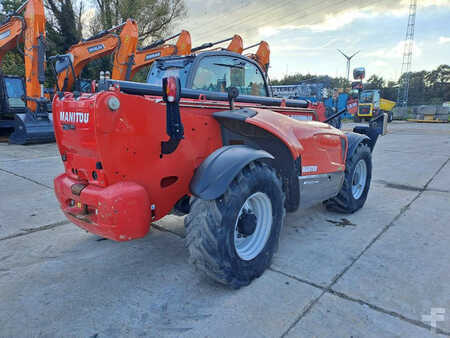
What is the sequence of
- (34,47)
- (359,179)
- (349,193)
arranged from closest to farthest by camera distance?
(349,193), (359,179), (34,47)

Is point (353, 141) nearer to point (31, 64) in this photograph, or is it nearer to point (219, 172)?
point (219, 172)

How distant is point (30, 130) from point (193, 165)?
9.74 m

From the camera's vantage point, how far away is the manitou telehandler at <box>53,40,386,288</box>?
88.9 inches

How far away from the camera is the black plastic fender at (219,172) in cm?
229

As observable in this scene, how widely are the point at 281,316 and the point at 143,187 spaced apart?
4.45 ft

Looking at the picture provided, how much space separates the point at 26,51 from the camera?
10.3 meters

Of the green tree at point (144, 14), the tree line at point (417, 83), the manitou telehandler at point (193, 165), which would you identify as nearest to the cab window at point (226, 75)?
the manitou telehandler at point (193, 165)

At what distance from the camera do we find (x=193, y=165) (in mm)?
2781

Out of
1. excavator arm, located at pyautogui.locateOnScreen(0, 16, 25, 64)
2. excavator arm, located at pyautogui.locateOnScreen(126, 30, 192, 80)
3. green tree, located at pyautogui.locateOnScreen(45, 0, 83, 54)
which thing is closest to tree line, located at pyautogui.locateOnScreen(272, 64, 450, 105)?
green tree, located at pyautogui.locateOnScreen(45, 0, 83, 54)

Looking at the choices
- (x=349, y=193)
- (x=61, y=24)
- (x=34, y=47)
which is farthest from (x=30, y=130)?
(x=61, y=24)

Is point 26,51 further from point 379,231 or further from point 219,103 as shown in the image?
point 379,231

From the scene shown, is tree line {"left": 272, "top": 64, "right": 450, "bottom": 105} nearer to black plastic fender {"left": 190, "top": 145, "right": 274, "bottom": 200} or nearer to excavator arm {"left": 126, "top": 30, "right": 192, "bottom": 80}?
excavator arm {"left": 126, "top": 30, "right": 192, "bottom": 80}

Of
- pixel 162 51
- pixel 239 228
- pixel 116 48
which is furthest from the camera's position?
pixel 162 51

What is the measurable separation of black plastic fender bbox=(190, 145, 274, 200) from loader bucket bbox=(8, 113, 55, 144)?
10049mm
